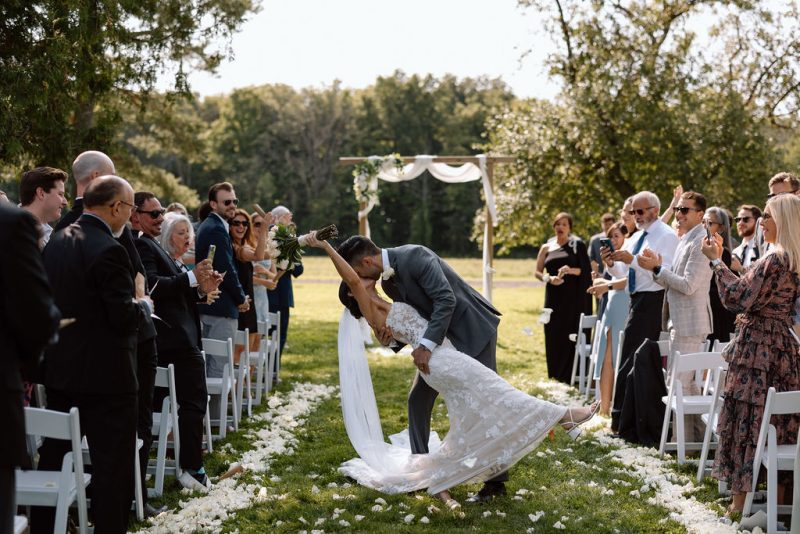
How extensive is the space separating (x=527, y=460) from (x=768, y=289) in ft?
9.03

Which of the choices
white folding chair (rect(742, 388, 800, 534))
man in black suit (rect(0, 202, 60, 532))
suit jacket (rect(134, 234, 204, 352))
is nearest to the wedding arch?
suit jacket (rect(134, 234, 204, 352))

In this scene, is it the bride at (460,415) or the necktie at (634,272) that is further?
the necktie at (634,272)

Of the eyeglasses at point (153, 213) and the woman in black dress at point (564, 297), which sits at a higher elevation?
the eyeglasses at point (153, 213)

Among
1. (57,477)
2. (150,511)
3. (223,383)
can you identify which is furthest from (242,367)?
(57,477)

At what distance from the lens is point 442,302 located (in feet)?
18.6

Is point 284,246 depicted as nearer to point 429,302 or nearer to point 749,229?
point 429,302

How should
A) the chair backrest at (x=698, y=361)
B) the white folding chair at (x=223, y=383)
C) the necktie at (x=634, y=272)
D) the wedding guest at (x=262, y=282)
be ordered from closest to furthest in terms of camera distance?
the chair backrest at (x=698, y=361) → the white folding chair at (x=223, y=383) → the necktie at (x=634, y=272) → the wedding guest at (x=262, y=282)

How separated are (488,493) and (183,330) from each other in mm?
2511

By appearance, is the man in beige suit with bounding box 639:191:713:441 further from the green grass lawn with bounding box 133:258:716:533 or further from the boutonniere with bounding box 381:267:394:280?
the boutonniere with bounding box 381:267:394:280

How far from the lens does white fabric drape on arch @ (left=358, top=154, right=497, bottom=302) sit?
15183 mm

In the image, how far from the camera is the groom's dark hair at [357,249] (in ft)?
18.8

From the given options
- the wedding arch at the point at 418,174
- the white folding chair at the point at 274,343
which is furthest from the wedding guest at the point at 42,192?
the wedding arch at the point at 418,174

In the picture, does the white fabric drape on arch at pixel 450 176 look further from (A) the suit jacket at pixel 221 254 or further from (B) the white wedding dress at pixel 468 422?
(B) the white wedding dress at pixel 468 422

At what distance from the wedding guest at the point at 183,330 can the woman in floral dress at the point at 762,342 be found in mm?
3551
